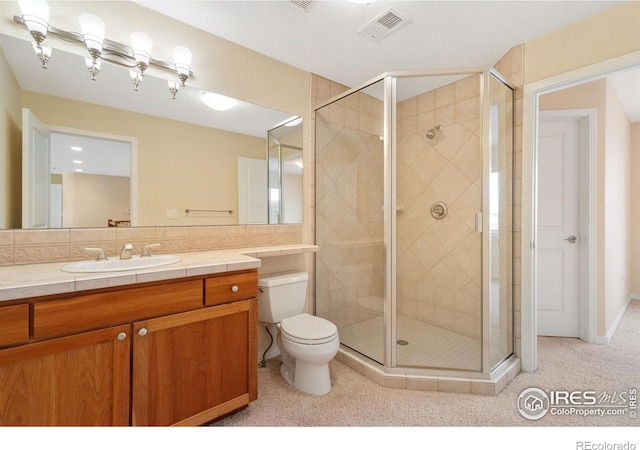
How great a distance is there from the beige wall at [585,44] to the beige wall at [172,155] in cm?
209

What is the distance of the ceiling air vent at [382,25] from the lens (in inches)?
70.0

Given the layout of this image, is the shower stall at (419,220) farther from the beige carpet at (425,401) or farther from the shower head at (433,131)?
the beige carpet at (425,401)

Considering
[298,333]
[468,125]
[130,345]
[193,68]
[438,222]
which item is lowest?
[298,333]

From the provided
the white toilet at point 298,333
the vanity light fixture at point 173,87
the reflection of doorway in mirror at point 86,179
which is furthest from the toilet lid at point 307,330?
the vanity light fixture at point 173,87

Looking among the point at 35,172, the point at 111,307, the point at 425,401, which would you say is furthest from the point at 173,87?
the point at 425,401

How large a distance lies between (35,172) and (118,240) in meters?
0.49

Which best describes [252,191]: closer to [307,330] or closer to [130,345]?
[307,330]

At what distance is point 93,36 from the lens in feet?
4.74

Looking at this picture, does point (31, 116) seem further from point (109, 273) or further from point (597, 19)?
point (597, 19)

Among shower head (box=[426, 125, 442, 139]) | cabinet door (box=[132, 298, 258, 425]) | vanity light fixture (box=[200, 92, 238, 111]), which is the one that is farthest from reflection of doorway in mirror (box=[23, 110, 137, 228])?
shower head (box=[426, 125, 442, 139])

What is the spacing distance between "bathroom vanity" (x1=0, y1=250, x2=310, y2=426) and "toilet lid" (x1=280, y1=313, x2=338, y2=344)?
11.5 inches

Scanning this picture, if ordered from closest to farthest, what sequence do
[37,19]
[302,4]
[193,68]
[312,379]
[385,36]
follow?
[37,19] < [302,4] < [312,379] < [193,68] < [385,36]

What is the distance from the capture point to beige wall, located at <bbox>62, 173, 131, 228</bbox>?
148 cm

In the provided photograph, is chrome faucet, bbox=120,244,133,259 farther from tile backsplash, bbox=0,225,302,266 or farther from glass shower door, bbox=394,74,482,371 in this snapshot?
glass shower door, bbox=394,74,482,371
